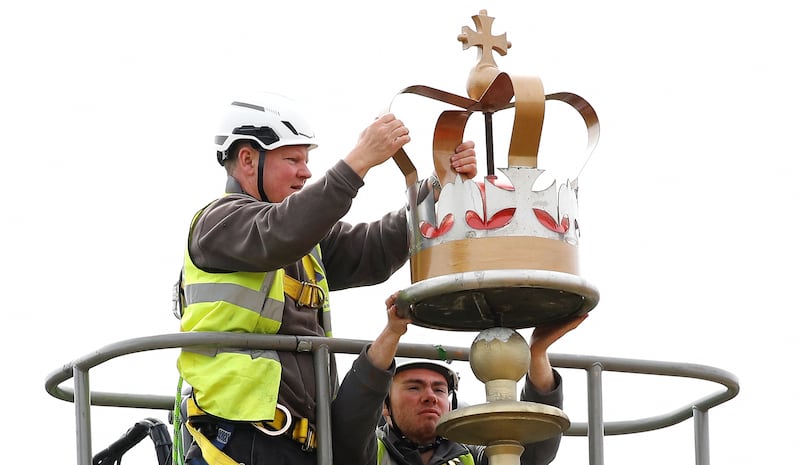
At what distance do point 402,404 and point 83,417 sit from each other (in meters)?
2.61

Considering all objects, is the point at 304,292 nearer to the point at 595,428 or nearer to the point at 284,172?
the point at 284,172

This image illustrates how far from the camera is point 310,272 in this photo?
38.9 ft

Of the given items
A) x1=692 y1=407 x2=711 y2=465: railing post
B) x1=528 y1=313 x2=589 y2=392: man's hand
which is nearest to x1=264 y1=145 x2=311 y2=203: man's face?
x1=528 y1=313 x2=589 y2=392: man's hand

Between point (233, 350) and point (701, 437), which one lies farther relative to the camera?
point (701, 437)

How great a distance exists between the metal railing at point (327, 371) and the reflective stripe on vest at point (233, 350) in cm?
13

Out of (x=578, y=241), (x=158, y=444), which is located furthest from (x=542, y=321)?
(x=158, y=444)

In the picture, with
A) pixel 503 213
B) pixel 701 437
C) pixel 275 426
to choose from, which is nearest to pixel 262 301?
pixel 275 426

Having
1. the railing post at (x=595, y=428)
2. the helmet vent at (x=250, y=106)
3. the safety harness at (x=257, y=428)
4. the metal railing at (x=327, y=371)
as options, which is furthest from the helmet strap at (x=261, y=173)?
the railing post at (x=595, y=428)

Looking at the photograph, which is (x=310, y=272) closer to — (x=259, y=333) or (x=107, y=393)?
(x=259, y=333)

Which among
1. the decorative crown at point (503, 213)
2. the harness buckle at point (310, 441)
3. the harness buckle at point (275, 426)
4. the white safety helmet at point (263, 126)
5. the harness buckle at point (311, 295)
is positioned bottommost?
the harness buckle at point (310, 441)

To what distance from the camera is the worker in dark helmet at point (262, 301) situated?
10.9m

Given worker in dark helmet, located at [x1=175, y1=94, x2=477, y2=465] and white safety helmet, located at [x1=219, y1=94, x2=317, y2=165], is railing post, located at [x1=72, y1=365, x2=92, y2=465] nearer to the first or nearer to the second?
worker in dark helmet, located at [x1=175, y1=94, x2=477, y2=465]

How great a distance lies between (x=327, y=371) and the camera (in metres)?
11.1

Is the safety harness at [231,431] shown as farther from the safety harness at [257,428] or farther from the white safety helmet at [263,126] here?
the white safety helmet at [263,126]
